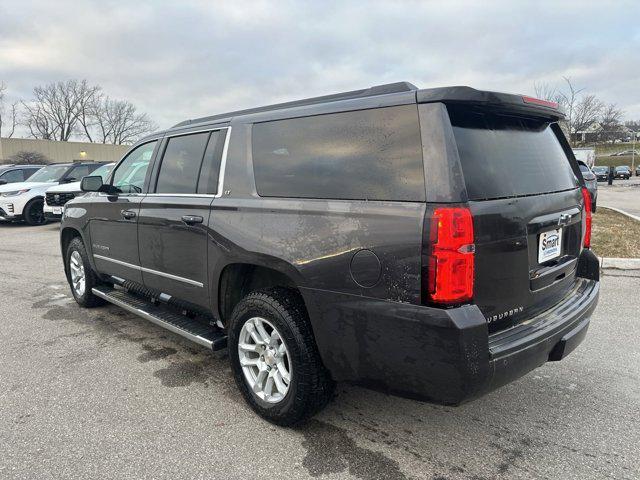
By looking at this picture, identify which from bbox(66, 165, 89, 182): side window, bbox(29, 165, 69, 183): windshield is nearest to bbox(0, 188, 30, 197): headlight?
bbox(29, 165, 69, 183): windshield

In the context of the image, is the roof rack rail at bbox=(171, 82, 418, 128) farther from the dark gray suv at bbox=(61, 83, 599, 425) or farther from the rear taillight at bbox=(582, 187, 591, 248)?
the rear taillight at bbox=(582, 187, 591, 248)

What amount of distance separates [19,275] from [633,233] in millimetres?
11018

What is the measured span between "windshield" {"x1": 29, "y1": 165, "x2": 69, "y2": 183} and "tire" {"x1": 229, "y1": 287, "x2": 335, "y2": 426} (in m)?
13.4

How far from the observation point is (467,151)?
2373 mm

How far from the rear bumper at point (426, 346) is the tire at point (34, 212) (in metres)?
13.5

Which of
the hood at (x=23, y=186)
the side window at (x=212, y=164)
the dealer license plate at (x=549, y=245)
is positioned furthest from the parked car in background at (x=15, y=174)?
the dealer license plate at (x=549, y=245)

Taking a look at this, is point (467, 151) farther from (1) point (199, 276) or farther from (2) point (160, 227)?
(2) point (160, 227)

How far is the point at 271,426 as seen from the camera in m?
2.96

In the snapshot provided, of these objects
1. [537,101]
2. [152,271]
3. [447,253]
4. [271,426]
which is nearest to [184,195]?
[152,271]

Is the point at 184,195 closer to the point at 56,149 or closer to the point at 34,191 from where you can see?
the point at 34,191

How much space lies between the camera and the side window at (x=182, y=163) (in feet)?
11.9

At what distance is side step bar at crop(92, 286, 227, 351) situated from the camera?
3.38 metres

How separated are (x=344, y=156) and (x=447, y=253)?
0.79m

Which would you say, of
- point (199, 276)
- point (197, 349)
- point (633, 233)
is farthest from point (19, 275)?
point (633, 233)
